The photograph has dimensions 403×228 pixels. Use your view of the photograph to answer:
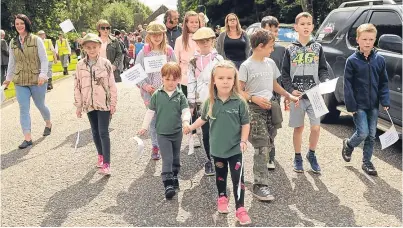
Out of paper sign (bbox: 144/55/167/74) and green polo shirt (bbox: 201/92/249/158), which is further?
paper sign (bbox: 144/55/167/74)

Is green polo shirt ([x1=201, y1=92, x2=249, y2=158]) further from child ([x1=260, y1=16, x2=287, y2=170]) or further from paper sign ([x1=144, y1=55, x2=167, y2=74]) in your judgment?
paper sign ([x1=144, y1=55, x2=167, y2=74])

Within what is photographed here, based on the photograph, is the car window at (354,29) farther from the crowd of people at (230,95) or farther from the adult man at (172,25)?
the adult man at (172,25)

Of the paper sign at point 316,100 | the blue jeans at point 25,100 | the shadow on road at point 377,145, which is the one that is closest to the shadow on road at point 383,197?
the shadow on road at point 377,145


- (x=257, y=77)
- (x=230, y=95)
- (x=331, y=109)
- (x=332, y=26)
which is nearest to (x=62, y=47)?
(x=332, y=26)

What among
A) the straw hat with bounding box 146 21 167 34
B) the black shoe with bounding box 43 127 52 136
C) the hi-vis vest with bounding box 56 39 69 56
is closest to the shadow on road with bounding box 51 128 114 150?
the black shoe with bounding box 43 127 52 136

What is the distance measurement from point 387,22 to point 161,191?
13.7 feet

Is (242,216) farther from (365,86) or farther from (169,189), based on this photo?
(365,86)

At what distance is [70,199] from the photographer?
4.81 metres

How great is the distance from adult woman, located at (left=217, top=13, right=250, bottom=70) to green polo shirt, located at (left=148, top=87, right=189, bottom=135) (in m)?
1.88

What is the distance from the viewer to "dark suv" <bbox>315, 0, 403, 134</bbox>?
5980mm

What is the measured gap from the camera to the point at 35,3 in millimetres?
32469

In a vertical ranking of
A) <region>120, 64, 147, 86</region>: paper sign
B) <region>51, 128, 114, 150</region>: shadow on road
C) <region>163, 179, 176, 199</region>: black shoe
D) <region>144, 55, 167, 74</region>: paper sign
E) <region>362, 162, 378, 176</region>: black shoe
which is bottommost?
<region>51, 128, 114, 150</region>: shadow on road

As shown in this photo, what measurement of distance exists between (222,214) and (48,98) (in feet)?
30.7

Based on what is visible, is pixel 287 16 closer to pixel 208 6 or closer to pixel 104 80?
pixel 208 6
